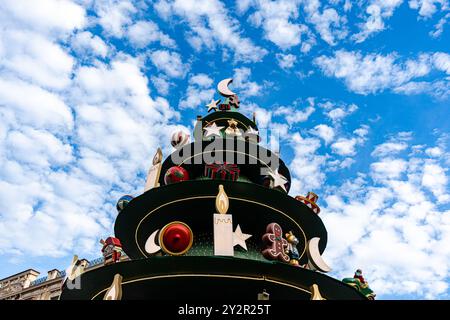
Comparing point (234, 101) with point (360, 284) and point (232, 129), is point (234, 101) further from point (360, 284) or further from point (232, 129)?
point (360, 284)

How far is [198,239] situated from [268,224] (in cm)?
343

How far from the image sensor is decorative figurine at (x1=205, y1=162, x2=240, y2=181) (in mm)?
21094

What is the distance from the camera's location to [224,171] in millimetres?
21125

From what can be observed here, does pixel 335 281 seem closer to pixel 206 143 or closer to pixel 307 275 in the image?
pixel 307 275

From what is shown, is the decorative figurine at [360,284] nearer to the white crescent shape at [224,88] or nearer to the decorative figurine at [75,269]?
the decorative figurine at [75,269]

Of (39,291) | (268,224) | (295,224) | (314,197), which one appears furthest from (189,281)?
(39,291)

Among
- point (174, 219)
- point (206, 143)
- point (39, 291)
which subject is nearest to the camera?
point (174, 219)

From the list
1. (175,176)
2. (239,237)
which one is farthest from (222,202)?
(175,176)

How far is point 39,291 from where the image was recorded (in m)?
57.8

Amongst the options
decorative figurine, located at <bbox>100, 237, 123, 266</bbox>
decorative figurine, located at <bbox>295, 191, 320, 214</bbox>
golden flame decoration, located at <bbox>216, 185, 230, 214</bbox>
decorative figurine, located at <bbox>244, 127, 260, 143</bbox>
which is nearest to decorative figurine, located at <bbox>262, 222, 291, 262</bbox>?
golden flame decoration, located at <bbox>216, 185, 230, 214</bbox>

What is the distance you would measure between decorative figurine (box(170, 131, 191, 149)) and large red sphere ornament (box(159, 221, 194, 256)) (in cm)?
772

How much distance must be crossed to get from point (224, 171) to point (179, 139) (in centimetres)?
440

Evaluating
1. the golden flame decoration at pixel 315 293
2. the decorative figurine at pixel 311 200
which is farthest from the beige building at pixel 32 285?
the golden flame decoration at pixel 315 293
